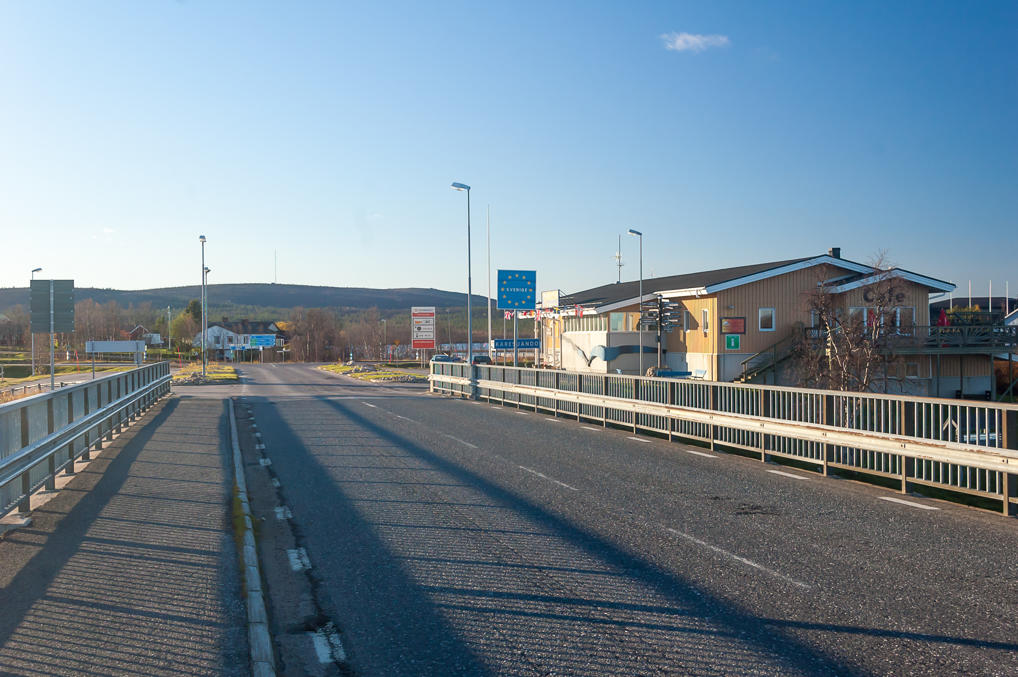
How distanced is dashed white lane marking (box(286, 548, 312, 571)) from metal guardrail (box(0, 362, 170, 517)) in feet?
9.12

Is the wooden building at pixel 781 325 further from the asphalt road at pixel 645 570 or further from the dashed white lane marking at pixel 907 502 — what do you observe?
the dashed white lane marking at pixel 907 502

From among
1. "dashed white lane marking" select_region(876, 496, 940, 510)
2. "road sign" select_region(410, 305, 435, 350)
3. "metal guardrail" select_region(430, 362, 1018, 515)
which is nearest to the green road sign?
"metal guardrail" select_region(430, 362, 1018, 515)

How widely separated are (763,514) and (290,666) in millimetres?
6291

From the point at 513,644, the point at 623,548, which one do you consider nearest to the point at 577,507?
the point at 623,548

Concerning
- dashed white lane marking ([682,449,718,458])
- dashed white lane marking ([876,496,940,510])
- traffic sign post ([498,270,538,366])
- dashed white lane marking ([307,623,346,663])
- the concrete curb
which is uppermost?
traffic sign post ([498,270,538,366])

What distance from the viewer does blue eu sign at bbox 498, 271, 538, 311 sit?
125 ft

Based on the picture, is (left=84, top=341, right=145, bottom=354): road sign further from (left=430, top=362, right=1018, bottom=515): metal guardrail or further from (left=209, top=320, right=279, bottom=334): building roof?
(left=209, top=320, right=279, bottom=334): building roof

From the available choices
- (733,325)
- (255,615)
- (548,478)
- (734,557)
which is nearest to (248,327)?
(733,325)

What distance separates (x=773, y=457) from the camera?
1432 cm

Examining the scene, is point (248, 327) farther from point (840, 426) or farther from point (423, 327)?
point (840, 426)

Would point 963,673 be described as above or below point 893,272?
below

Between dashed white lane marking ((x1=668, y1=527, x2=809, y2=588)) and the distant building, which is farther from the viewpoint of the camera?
the distant building

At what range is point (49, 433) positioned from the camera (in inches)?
388

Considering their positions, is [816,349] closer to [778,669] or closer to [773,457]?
[773,457]
